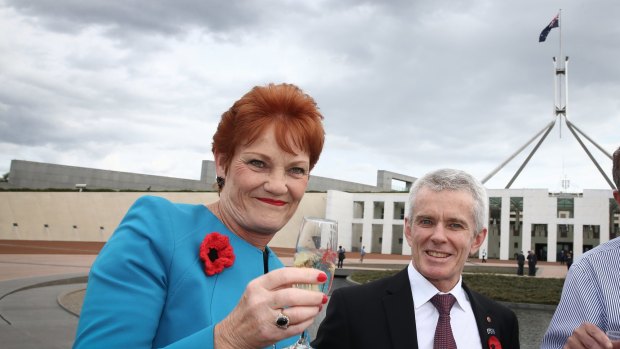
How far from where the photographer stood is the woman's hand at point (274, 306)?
1.12 metres

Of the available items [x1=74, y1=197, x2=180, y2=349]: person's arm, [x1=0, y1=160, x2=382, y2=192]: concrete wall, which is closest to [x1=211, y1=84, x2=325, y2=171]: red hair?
[x1=74, y1=197, x2=180, y2=349]: person's arm

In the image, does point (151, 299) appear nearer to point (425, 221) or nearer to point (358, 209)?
point (425, 221)

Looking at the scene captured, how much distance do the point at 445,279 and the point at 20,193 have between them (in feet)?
178

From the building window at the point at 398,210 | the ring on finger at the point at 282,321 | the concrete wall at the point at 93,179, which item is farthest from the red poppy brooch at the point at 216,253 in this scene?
the concrete wall at the point at 93,179

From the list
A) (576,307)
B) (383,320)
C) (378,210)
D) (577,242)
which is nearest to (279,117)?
(383,320)

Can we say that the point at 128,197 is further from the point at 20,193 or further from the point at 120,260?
the point at 120,260

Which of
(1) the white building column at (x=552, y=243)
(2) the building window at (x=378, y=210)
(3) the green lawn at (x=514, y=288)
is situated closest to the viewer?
(3) the green lawn at (x=514, y=288)

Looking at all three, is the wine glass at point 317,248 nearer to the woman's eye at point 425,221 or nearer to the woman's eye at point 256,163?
the woman's eye at point 256,163

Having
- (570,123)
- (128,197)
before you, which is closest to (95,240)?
(128,197)

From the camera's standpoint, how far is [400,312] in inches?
99.7

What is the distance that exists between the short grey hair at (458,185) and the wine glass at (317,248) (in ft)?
4.27

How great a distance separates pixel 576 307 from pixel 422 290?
0.74 meters

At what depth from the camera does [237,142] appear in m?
1.68

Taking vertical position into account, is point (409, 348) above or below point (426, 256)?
below
